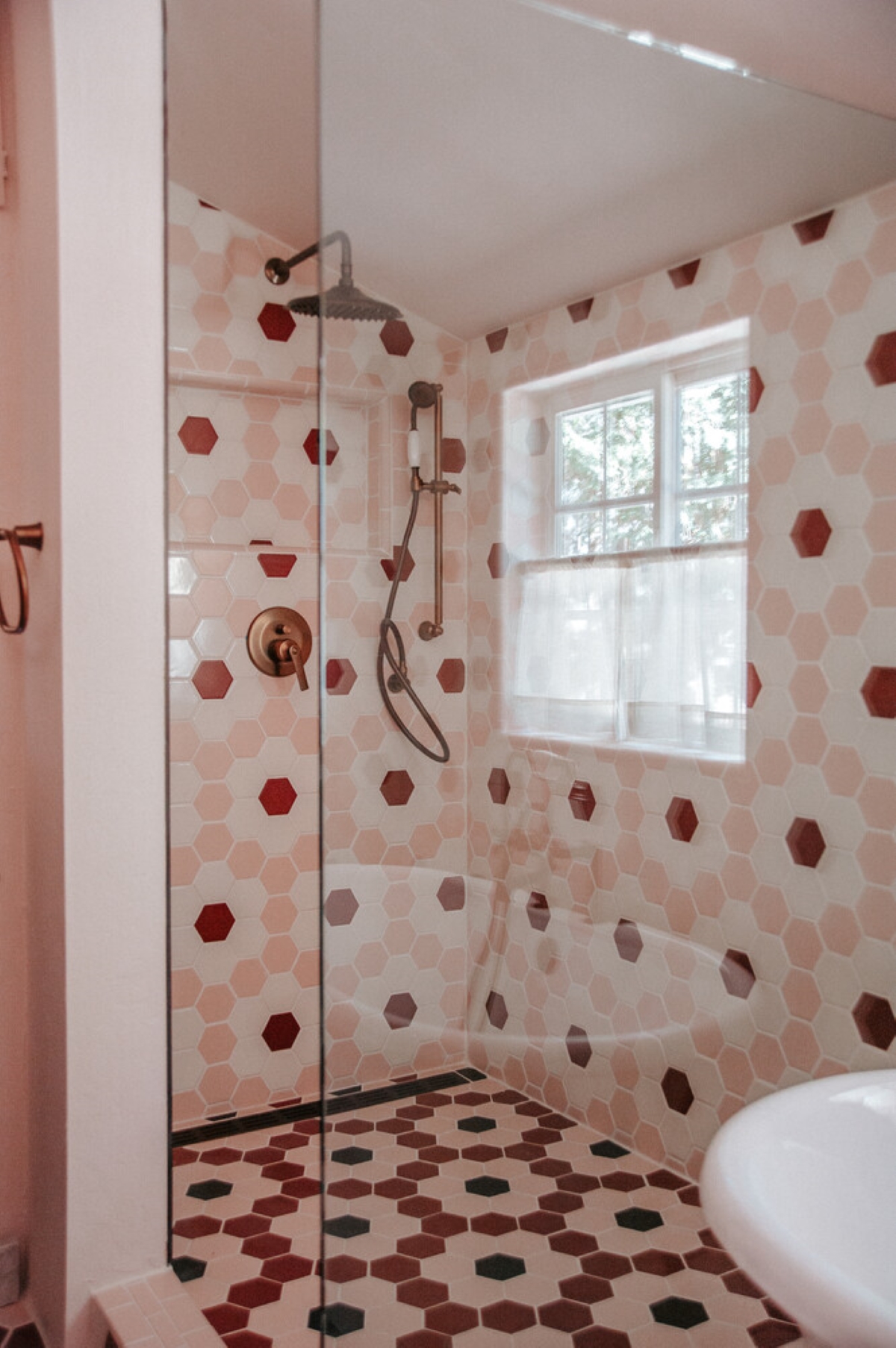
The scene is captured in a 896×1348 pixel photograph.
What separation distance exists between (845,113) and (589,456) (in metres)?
0.64

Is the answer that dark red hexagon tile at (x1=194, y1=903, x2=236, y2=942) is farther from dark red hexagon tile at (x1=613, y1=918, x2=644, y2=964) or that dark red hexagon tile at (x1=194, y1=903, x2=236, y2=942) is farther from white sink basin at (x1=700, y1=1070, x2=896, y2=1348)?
white sink basin at (x1=700, y1=1070, x2=896, y2=1348)

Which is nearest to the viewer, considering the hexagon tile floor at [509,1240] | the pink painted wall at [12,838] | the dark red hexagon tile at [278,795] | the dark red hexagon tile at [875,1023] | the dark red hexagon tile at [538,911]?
the hexagon tile floor at [509,1240]

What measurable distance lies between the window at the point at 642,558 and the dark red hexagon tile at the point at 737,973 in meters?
0.27

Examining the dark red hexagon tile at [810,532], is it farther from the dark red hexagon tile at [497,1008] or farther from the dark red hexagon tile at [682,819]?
the dark red hexagon tile at [497,1008]

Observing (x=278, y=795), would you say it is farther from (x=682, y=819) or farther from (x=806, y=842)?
(x=806, y=842)

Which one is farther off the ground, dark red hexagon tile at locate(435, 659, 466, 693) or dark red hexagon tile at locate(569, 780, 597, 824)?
dark red hexagon tile at locate(435, 659, 466, 693)

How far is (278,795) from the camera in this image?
2629mm

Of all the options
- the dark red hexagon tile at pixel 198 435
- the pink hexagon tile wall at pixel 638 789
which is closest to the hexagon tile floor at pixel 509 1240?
the pink hexagon tile wall at pixel 638 789

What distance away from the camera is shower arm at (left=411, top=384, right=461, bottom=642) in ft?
4.58

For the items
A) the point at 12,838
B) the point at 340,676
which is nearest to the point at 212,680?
the point at 12,838

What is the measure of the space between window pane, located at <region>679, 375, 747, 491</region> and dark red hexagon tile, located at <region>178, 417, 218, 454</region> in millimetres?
1515

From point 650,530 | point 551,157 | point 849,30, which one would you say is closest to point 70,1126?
point 650,530

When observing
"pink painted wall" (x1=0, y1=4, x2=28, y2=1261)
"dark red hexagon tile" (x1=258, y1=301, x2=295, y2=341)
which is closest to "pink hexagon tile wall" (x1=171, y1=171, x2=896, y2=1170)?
"pink painted wall" (x1=0, y1=4, x2=28, y2=1261)

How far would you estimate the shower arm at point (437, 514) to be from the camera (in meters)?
1.40
